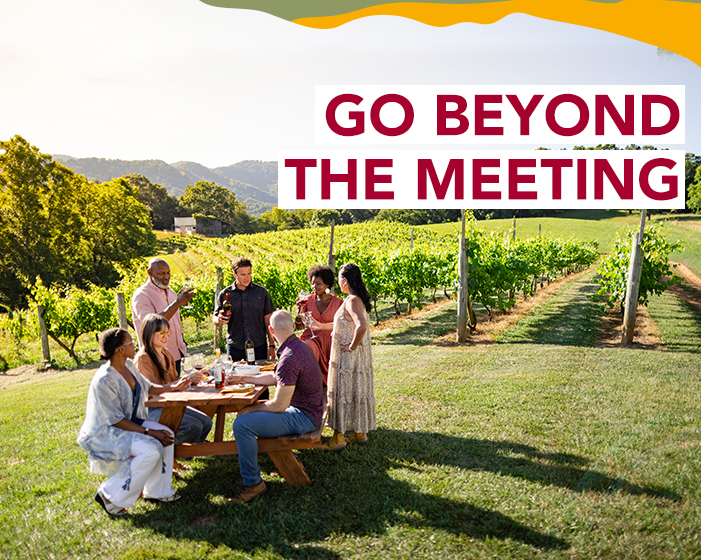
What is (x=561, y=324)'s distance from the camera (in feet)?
36.4

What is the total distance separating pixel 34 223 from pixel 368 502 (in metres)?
27.5

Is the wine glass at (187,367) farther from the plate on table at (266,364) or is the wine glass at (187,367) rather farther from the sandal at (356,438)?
the sandal at (356,438)

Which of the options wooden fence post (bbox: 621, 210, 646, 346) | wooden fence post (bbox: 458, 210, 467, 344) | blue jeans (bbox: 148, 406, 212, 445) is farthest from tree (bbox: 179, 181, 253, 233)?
blue jeans (bbox: 148, 406, 212, 445)

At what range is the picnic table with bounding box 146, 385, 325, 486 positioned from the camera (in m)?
3.42

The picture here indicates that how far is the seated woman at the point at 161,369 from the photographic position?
357 centimetres

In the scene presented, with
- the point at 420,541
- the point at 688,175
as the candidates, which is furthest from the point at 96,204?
the point at 688,175

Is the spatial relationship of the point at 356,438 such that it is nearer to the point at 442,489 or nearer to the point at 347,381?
the point at 347,381

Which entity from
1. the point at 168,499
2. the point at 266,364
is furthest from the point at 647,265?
the point at 168,499

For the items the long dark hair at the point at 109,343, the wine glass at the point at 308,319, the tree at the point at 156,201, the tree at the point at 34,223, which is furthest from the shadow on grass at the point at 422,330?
the tree at the point at 156,201

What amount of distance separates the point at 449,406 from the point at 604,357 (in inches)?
149

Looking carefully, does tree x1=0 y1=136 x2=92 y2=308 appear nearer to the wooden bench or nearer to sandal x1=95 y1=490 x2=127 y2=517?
sandal x1=95 y1=490 x2=127 y2=517

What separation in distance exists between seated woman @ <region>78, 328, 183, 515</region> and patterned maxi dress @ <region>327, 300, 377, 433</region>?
1453mm

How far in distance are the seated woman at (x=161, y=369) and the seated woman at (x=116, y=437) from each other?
234 millimetres

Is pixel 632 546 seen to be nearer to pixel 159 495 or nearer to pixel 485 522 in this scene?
pixel 485 522
